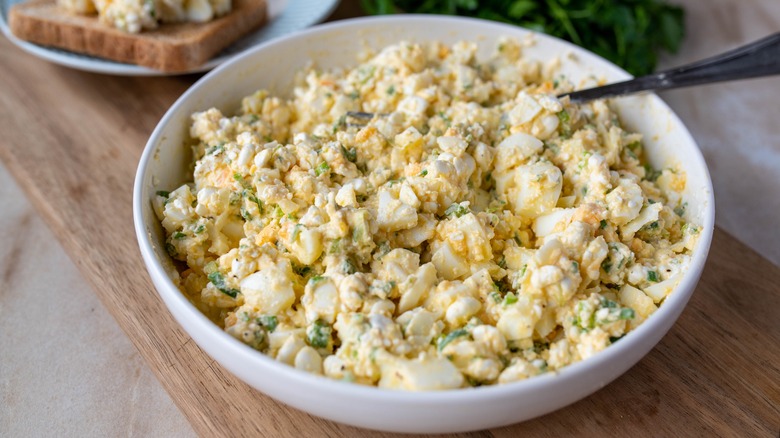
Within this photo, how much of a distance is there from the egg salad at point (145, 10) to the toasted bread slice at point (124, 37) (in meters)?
0.03

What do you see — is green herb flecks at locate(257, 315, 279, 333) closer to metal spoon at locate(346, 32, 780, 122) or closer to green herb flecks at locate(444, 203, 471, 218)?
green herb flecks at locate(444, 203, 471, 218)

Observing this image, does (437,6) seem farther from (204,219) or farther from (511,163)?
(204,219)

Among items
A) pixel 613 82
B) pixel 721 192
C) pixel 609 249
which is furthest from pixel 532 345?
pixel 721 192

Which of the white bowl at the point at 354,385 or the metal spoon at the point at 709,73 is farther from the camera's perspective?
the metal spoon at the point at 709,73

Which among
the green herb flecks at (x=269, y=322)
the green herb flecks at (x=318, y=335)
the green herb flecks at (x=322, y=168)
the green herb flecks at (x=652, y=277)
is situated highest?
the green herb flecks at (x=322, y=168)

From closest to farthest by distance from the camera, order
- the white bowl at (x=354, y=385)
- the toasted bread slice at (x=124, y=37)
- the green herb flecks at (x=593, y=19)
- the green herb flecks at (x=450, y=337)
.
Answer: the white bowl at (x=354, y=385), the green herb flecks at (x=450, y=337), the toasted bread slice at (x=124, y=37), the green herb flecks at (x=593, y=19)

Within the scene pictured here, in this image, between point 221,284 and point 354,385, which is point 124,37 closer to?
point 221,284

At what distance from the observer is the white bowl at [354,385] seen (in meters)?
1.44

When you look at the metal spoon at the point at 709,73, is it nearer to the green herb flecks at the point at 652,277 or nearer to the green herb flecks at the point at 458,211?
the green herb flecks at the point at 458,211

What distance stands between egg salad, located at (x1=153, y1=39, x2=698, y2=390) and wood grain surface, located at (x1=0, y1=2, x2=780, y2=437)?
0.24 m

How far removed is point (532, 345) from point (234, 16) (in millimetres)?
2063

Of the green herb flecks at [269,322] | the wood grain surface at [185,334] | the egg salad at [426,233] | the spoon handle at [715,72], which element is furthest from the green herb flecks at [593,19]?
the green herb flecks at [269,322]

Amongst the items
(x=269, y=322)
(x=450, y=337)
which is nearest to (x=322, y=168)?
(x=269, y=322)

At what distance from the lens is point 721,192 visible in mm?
2803
